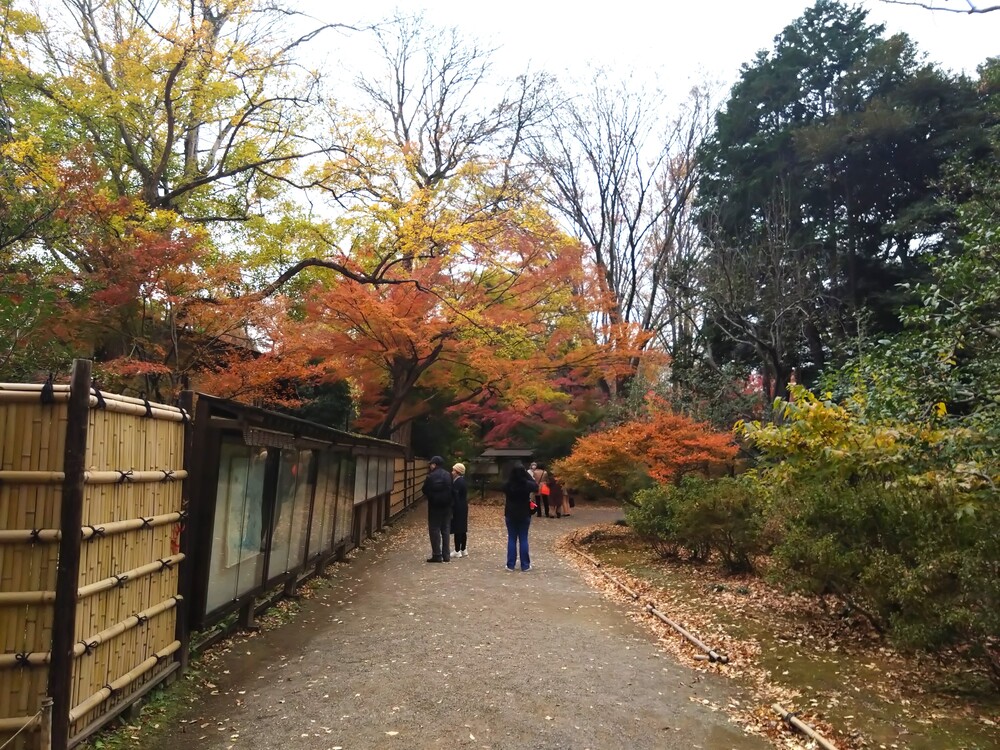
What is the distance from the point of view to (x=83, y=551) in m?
3.52

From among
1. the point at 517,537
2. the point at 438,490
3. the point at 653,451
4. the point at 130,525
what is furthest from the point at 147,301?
the point at 653,451

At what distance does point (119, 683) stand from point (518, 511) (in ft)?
23.2

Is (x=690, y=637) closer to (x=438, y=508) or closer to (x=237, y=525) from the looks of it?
(x=237, y=525)

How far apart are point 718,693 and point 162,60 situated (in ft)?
45.1

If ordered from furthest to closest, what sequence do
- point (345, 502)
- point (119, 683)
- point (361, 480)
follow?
point (361, 480) → point (345, 502) → point (119, 683)

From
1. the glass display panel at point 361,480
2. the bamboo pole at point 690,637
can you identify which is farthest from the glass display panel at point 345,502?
the bamboo pole at point 690,637

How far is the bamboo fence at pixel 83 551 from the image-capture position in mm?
3291

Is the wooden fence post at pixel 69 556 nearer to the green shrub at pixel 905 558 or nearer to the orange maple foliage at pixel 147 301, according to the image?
the green shrub at pixel 905 558

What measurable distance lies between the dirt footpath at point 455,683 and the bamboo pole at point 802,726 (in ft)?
0.90

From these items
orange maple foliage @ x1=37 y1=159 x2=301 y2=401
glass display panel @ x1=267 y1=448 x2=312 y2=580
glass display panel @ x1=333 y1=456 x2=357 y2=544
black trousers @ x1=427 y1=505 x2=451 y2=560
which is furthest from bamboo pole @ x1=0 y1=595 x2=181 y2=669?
orange maple foliage @ x1=37 y1=159 x2=301 y2=401

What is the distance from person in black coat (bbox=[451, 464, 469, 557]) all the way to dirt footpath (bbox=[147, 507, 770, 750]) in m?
2.92

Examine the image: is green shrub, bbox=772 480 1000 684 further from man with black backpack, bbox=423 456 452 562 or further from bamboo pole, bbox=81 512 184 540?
man with black backpack, bbox=423 456 452 562

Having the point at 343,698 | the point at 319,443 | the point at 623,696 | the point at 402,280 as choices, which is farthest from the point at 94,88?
the point at 623,696

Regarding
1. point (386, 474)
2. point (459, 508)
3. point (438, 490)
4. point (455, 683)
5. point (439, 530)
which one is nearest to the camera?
point (455, 683)
